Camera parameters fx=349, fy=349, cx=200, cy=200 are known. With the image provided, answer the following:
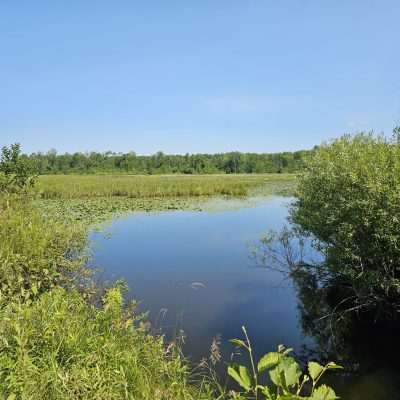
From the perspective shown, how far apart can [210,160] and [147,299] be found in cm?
9858

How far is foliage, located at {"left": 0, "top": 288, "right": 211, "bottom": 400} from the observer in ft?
10.1

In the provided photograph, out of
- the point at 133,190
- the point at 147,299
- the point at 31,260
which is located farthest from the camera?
the point at 133,190

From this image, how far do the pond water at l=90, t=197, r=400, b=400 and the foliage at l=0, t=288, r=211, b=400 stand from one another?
2.44m

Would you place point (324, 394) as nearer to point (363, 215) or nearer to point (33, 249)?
point (363, 215)

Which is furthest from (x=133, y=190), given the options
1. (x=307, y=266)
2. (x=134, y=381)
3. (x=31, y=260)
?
(x=134, y=381)

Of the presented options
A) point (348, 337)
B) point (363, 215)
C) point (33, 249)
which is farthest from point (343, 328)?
point (33, 249)

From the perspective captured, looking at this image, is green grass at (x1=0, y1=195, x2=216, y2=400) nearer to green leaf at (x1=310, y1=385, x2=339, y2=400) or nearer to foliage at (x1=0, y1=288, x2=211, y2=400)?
foliage at (x1=0, y1=288, x2=211, y2=400)

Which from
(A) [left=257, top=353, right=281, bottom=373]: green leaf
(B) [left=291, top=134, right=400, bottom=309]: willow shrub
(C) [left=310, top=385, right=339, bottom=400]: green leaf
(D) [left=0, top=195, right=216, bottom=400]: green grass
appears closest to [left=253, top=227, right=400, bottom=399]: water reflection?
(B) [left=291, top=134, right=400, bottom=309]: willow shrub

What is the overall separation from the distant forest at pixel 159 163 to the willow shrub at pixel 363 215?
271 ft

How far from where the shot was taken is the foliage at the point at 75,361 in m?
3.07

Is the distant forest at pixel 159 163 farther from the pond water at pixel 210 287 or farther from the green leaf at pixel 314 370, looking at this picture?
the green leaf at pixel 314 370

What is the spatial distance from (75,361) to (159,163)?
96.8m

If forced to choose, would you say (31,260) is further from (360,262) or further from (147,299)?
(360,262)

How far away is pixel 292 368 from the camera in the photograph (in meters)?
1.64
